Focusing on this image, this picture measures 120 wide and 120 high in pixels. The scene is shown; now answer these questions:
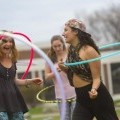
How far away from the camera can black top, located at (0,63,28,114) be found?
24.0 feet

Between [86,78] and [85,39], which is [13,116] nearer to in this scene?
[86,78]

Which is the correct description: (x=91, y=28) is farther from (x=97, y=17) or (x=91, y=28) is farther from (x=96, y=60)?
(x=96, y=60)

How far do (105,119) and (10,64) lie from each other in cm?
157

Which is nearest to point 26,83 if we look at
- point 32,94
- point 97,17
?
point 32,94

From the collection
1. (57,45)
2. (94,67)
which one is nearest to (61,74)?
(57,45)

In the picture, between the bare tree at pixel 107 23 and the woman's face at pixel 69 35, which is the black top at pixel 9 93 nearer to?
the woman's face at pixel 69 35

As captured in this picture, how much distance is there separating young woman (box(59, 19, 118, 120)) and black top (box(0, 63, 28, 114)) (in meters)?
0.77

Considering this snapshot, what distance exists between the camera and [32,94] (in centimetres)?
3272

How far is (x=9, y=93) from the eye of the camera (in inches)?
290

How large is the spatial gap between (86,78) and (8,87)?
3.62 ft

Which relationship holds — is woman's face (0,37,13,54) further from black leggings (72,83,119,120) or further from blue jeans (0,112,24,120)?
black leggings (72,83,119,120)

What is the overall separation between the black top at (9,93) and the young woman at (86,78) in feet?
2.52

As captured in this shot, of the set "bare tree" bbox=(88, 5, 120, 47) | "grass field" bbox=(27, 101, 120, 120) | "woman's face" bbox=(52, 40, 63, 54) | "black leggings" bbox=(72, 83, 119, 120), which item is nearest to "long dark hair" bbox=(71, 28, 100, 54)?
"black leggings" bbox=(72, 83, 119, 120)

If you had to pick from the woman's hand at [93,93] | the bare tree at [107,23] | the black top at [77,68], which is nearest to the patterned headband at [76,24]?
the black top at [77,68]
